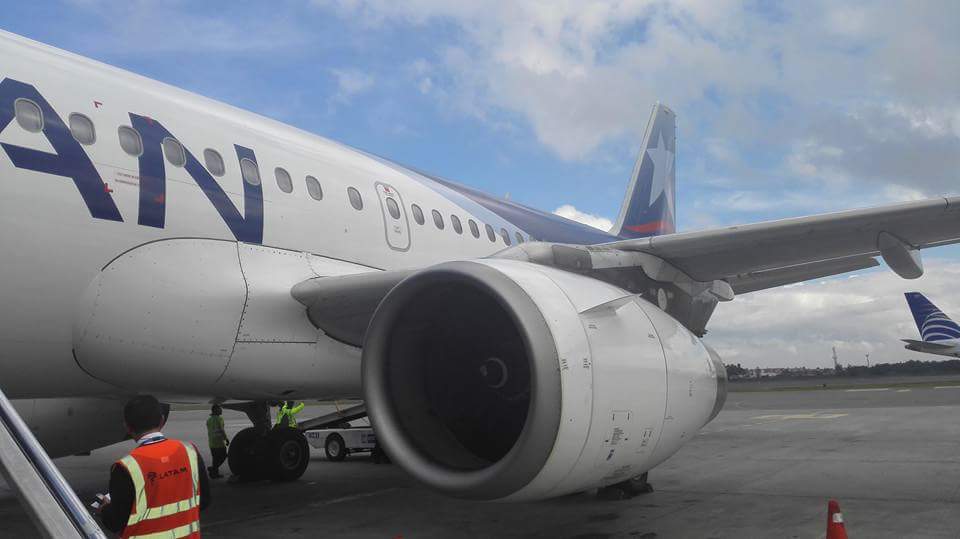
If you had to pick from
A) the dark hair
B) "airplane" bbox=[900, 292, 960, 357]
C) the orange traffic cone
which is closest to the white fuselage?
the dark hair

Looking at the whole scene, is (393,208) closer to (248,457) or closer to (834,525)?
(248,457)

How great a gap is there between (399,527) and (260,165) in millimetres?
3116

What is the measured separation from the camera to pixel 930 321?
49031mm

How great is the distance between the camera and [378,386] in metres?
4.63

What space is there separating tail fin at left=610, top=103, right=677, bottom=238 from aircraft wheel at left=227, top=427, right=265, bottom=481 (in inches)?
263

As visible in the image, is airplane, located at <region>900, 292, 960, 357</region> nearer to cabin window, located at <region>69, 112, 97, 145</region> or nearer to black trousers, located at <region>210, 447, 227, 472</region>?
black trousers, located at <region>210, 447, 227, 472</region>

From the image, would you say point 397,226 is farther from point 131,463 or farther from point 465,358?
point 131,463

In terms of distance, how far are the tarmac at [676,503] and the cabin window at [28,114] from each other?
10.8ft

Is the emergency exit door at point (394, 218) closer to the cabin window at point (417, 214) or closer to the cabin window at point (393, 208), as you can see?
the cabin window at point (393, 208)

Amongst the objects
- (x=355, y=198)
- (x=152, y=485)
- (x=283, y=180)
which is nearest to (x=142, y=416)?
(x=152, y=485)

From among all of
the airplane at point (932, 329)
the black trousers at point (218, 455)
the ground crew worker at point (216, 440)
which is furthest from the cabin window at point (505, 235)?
the airplane at point (932, 329)

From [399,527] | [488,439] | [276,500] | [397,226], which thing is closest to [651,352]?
[488,439]

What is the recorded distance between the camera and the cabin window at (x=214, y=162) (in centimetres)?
556

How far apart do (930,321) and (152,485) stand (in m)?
55.1
